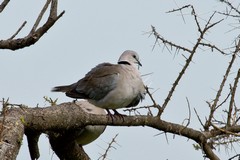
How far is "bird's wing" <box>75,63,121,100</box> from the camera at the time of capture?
5.81 meters

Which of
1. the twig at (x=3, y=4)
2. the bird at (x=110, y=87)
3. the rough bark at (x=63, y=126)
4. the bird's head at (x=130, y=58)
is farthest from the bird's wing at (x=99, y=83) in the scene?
the twig at (x=3, y=4)

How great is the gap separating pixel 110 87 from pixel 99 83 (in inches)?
5.9

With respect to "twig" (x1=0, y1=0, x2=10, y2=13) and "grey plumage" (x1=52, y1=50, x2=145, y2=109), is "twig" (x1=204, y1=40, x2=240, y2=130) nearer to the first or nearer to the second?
"grey plumage" (x1=52, y1=50, x2=145, y2=109)

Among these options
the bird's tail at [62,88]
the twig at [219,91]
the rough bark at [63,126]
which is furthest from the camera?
the bird's tail at [62,88]

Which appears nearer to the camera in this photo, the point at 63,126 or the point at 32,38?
the point at 32,38

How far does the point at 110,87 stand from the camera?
19.0ft

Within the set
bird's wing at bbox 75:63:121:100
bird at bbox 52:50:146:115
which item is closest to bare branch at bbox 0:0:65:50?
bird at bbox 52:50:146:115

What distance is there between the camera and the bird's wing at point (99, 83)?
5809 mm

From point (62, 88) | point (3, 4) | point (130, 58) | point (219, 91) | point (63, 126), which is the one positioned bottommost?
point (63, 126)

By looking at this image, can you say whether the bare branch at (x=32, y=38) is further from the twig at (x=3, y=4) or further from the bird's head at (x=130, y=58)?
the bird's head at (x=130, y=58)

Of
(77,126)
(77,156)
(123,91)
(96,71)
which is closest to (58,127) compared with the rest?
(77,126)

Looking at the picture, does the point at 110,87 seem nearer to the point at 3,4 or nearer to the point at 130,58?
the point at 130,58

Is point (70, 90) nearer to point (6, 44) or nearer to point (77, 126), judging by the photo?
point (77, 126)

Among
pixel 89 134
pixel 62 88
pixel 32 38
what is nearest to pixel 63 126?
pixel 89 134
